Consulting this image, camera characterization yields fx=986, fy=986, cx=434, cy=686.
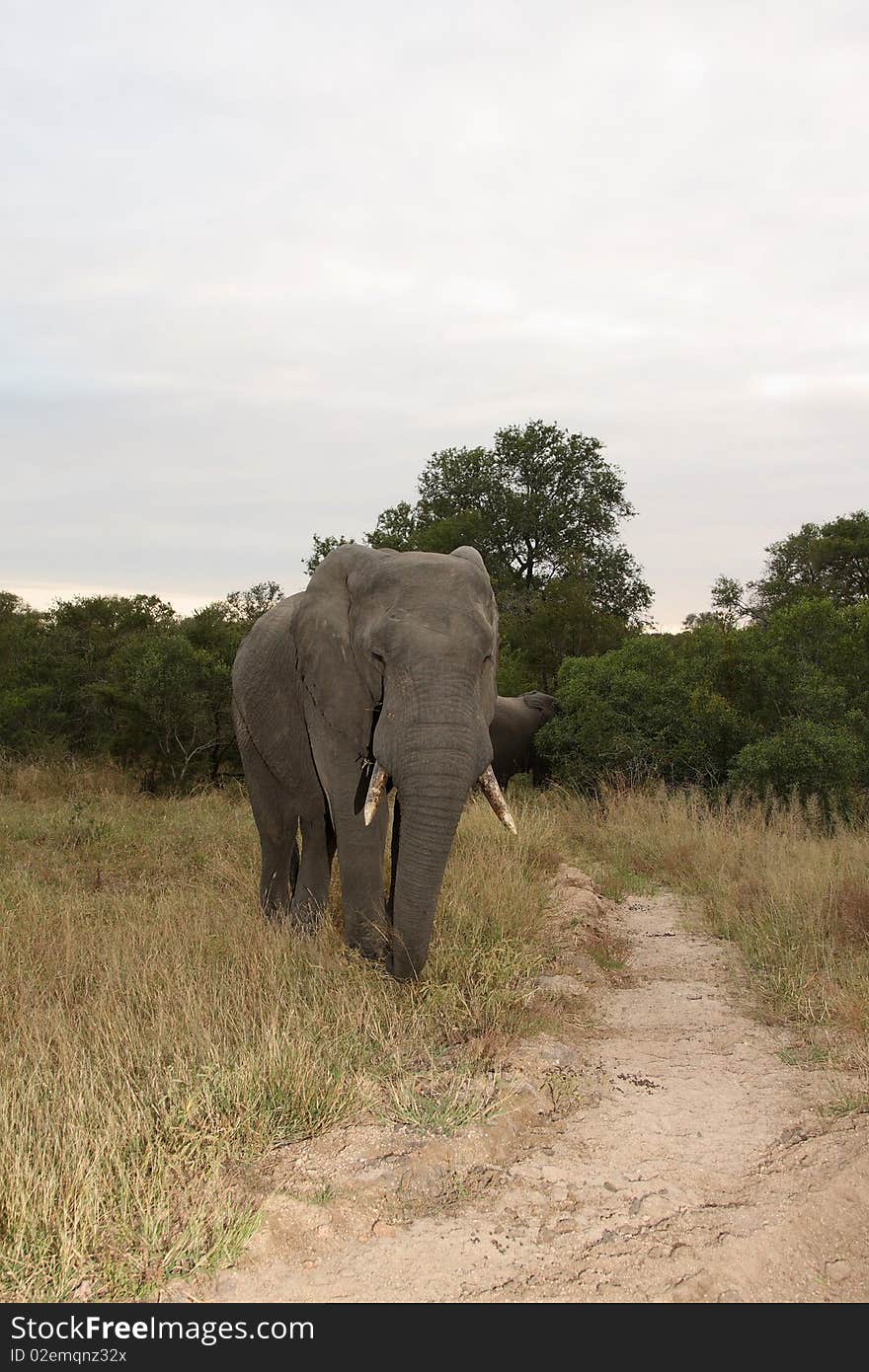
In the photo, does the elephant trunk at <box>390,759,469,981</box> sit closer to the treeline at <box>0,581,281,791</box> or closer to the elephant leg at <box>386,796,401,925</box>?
the elephant leg at <box>386,796,401,925</box>

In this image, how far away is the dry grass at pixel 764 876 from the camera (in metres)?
6.06

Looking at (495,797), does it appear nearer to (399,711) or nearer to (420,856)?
(420,856)

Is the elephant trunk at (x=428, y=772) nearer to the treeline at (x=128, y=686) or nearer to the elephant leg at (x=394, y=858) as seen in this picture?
the elephant leg at (x=394, y=858)

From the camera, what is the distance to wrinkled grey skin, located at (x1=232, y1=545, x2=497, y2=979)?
17.1 feet

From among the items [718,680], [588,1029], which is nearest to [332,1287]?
[588,1029]

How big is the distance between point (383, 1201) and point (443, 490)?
30972 mm

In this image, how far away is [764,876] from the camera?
859 centimetres

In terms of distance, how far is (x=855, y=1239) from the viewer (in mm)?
3473

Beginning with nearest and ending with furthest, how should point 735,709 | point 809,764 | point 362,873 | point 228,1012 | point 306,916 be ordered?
1. point 228,1012
2. point 362,873
3. point 306,916
4. point 809,764
5. point 735,709

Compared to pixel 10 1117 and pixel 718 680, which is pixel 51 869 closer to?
pixel 10 1117

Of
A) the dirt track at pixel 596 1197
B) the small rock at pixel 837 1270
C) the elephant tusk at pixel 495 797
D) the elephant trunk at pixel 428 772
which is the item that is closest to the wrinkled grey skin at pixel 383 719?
the elephant trunk at pixel 428 772

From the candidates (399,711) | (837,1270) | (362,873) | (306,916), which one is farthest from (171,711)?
(837,1270)

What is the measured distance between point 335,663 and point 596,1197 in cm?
332

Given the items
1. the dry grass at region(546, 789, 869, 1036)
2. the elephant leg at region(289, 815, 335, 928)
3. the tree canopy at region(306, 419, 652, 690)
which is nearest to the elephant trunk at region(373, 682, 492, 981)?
the elephant leg at region(289, 815, 335, 928)
